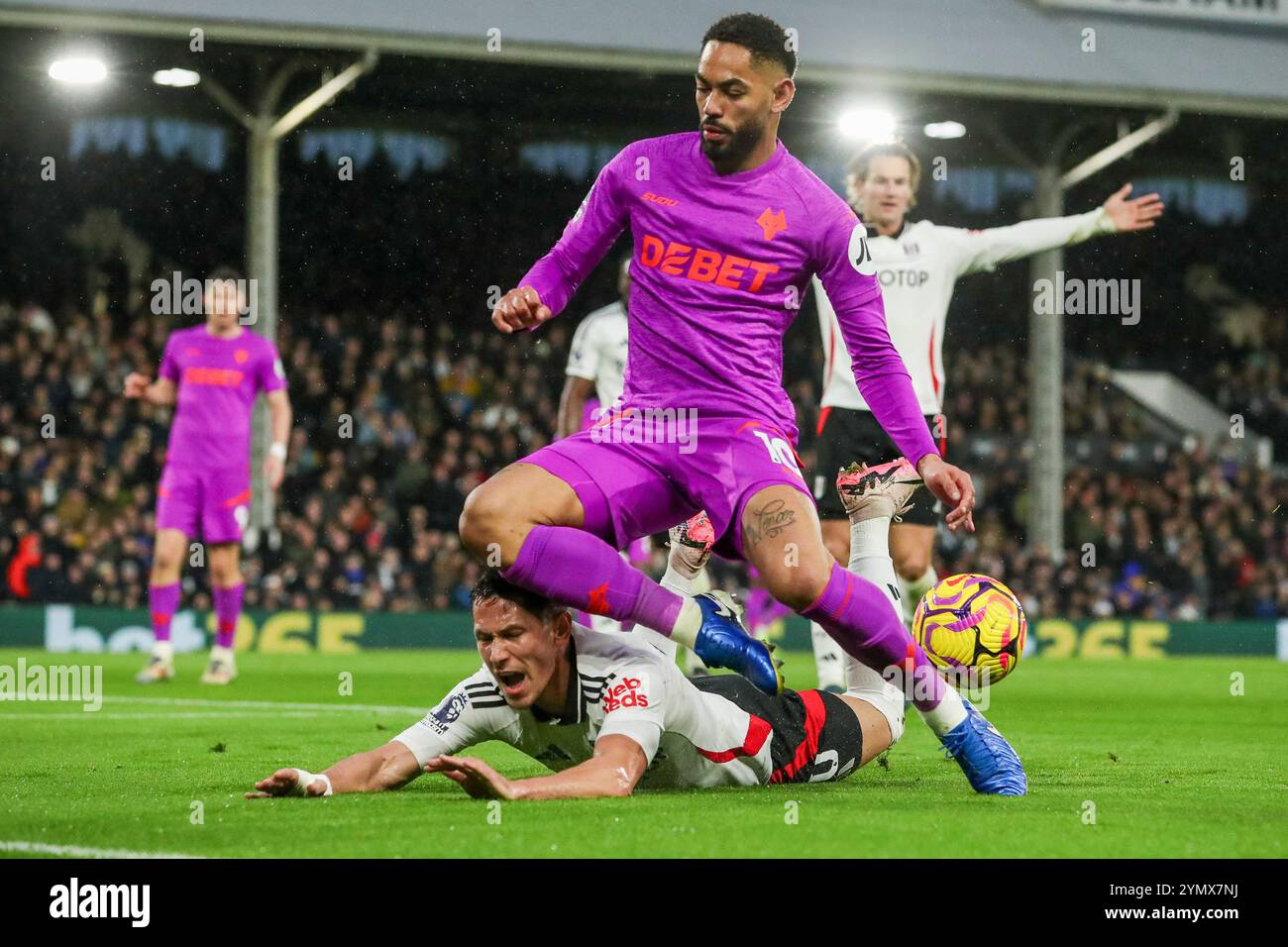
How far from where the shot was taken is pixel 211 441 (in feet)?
35.1

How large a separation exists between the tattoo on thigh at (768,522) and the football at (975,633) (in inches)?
60.1

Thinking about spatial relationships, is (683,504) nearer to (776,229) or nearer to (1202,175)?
(776,229)

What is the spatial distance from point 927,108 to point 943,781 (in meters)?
16.1

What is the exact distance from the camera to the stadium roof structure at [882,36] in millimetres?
16688

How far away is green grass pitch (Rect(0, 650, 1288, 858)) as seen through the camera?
153 inches

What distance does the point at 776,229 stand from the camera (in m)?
5.21

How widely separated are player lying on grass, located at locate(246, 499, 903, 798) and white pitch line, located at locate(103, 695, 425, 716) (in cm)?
357

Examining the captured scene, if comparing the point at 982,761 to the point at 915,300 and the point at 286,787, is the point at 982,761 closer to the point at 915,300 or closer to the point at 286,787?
the point at 286,787

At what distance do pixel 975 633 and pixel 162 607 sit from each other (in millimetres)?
6123

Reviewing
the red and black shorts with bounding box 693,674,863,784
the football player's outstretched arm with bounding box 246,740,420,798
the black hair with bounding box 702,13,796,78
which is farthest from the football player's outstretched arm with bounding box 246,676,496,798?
the black hair with bounding box 702,13,796,78

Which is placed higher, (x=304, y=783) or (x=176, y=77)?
(x=176, y=77)

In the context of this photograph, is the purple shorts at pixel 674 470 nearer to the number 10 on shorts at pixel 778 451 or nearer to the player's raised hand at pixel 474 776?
the number 10 on shorts at pixel 778 451

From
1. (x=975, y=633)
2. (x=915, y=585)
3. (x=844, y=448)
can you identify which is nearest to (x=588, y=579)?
(x=975, y=633)
